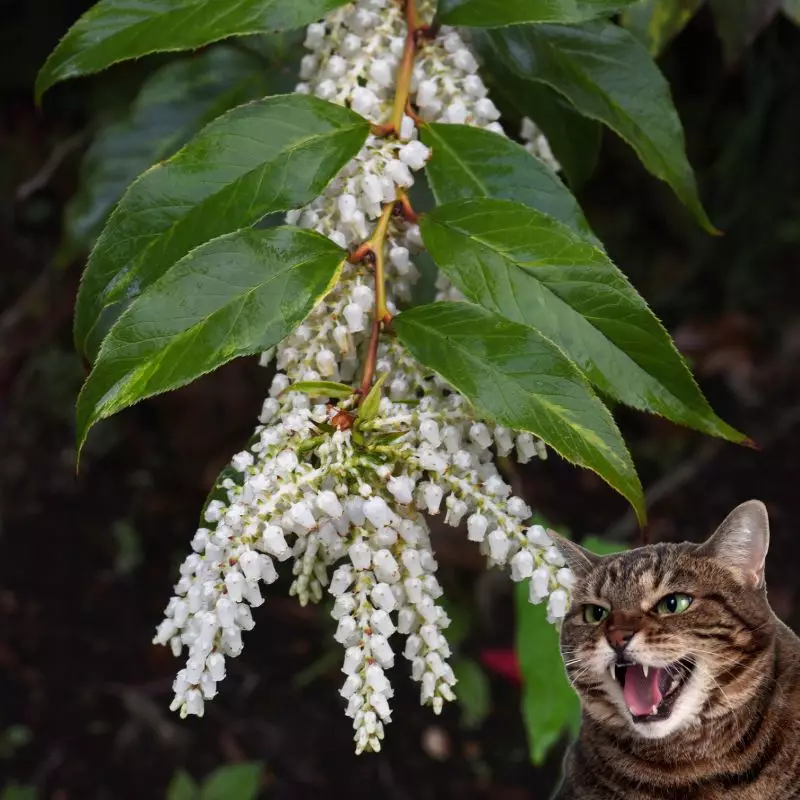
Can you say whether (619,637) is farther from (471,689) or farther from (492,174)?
(471,689)

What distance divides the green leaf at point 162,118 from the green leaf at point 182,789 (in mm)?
1306

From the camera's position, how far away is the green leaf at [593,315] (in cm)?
76

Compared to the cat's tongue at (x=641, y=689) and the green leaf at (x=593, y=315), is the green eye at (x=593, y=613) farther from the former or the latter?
the green leaf at (x=593, y=315)

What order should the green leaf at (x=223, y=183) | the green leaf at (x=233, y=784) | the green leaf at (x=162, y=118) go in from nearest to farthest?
the green leaf at (x=223, y=183) < the green leaf at (x=162, y=118) < the green leaf at (x=233, y=784)

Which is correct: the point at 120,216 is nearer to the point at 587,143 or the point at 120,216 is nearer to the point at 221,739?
the point at 587,143

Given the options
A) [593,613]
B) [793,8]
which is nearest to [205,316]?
[593,613]

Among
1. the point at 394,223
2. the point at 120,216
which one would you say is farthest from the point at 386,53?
the point at 120,216

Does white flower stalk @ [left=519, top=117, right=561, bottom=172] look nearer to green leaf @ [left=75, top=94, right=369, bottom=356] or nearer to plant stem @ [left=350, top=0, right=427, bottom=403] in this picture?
plant stem @ [left=350, top=0, right=427, bottom=403]

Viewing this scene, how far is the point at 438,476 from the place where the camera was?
2.41 ft

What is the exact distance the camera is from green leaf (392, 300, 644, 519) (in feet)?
2.31

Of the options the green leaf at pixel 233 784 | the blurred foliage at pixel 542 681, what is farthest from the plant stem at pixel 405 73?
the green leaf at pixel 233 784

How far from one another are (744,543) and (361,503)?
0.27 m

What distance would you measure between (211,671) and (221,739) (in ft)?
5.92

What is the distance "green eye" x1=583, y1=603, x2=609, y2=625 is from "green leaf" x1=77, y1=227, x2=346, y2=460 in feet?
0.94
